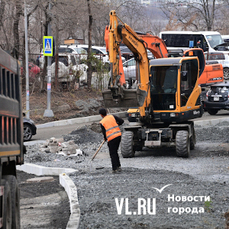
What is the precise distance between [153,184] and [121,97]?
3.49m

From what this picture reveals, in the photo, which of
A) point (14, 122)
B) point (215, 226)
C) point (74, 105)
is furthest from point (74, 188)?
point (74, 105)

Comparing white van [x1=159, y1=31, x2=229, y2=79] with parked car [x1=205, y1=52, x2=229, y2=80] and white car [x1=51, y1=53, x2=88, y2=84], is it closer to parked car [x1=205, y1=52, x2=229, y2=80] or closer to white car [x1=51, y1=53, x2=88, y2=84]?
parked car [x1=205, y1=52, x2=229, y2=80]

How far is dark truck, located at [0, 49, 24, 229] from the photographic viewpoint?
5688mm

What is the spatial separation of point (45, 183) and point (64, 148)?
3.90m

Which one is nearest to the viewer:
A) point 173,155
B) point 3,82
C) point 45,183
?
point 3,82

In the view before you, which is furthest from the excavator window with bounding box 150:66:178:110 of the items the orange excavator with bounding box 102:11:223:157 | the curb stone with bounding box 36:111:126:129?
the curb stone with bounding box 36:111:126:129

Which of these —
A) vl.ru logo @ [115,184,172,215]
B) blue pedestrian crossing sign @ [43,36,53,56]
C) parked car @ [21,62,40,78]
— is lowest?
vl.ru logo @ [115,184,172,215]

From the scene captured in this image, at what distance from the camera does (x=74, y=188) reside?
9.23 meters

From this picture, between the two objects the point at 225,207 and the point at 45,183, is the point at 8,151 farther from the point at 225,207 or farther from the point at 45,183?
the point at 45,183

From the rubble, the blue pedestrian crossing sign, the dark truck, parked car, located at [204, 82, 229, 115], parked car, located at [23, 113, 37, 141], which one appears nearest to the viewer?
the dark truck

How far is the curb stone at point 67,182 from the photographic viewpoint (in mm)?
6934

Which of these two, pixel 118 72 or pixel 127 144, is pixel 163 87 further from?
pixel 118 72

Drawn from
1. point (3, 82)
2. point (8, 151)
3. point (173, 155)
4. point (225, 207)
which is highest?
point (3, 82)

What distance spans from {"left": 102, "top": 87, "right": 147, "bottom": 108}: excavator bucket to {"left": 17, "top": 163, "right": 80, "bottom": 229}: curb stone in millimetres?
Result: 1997
